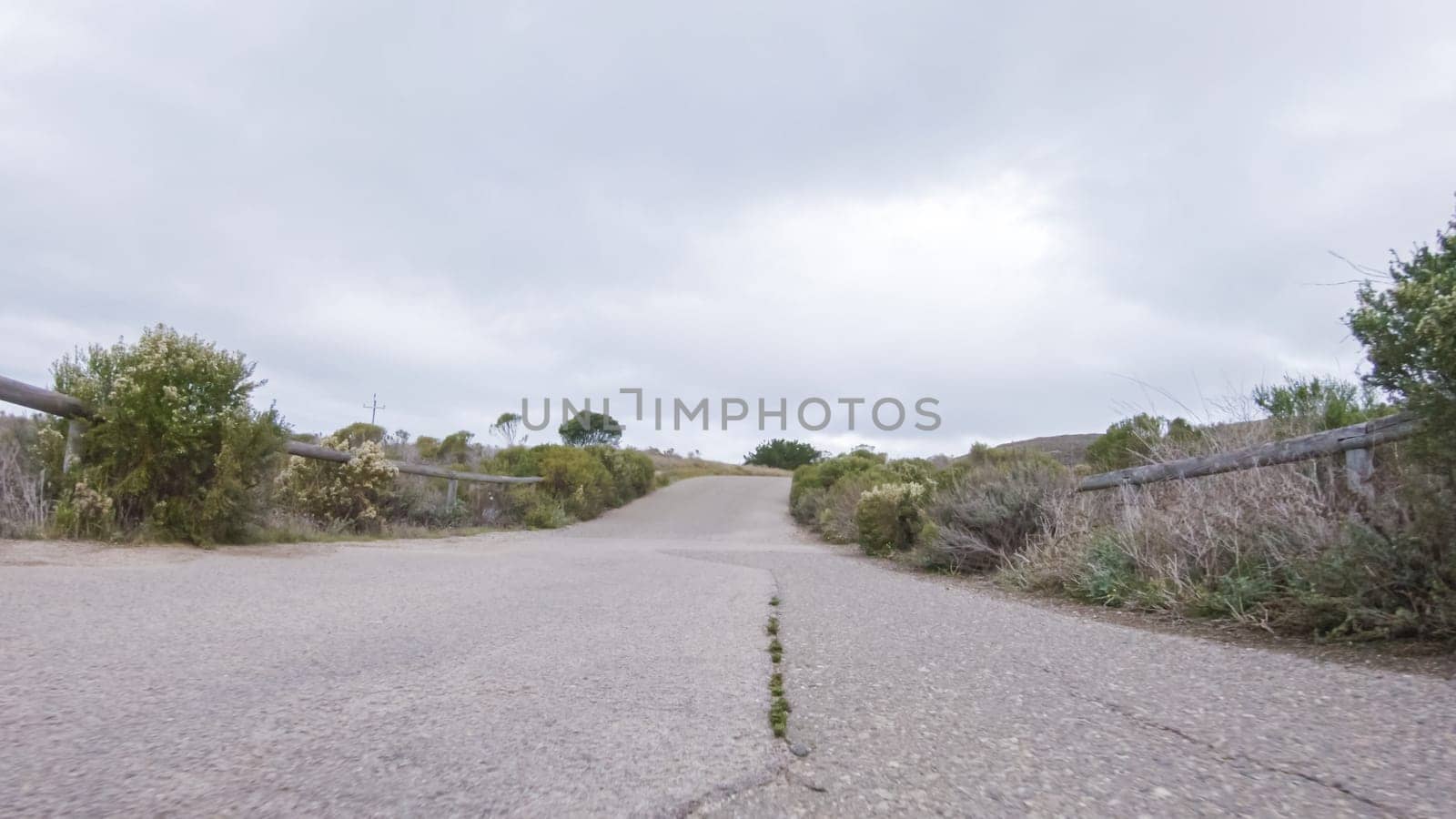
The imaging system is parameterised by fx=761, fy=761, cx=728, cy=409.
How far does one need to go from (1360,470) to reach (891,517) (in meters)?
6.97

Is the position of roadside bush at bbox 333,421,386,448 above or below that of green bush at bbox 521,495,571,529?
above

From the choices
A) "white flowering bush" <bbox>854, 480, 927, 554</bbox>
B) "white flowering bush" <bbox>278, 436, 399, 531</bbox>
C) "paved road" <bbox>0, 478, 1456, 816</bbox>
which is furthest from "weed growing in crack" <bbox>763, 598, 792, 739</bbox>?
"white flowering bush" <bbox>278, 436, 399, 531</bbox>

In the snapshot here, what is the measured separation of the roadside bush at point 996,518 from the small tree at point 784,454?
143 ft

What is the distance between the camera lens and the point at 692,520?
20.7 m

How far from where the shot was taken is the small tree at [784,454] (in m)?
53.7

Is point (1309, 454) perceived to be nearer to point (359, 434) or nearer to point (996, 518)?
point (996, 518)

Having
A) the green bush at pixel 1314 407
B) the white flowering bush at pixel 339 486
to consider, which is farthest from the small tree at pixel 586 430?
the green bush at pixel 1314 407

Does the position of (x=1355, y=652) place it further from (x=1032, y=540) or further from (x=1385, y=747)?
(x=1032, y=540)

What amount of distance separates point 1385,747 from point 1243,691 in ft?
2.23

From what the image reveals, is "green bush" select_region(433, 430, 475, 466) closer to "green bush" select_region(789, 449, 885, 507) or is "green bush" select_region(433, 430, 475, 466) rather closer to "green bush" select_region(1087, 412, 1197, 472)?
"green bush" select_region(789, 449, 885, 507)

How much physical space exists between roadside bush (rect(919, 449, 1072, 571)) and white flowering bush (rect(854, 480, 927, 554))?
1.73 meters

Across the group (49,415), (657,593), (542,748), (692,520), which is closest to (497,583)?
(657,593)

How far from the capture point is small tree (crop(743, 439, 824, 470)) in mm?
53656

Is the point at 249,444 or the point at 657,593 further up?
the point at 249,444
